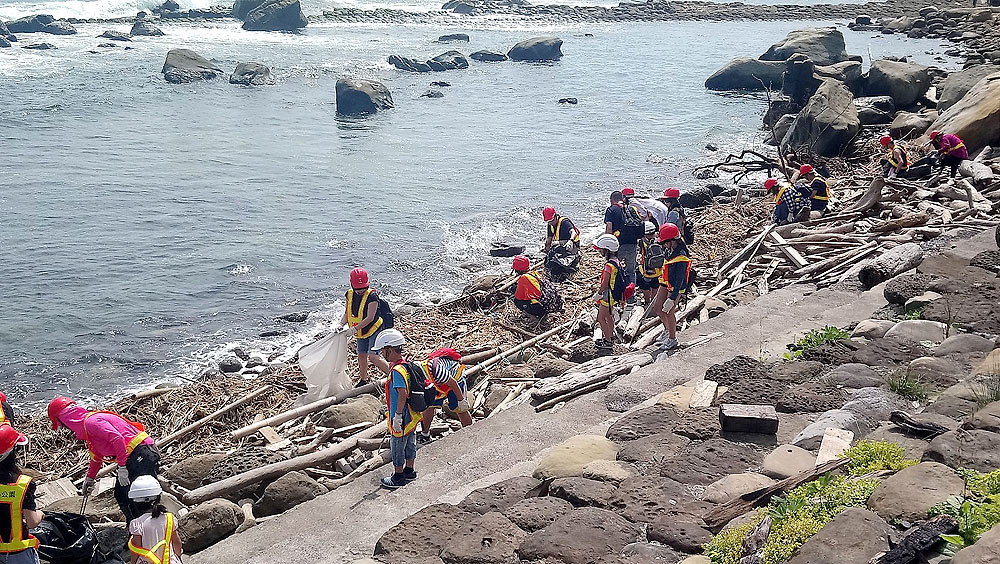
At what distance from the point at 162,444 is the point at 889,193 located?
44.8ft

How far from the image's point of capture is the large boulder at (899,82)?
2977 cm

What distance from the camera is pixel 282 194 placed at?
80.6 feet

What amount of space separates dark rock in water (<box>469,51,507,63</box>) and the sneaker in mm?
45466

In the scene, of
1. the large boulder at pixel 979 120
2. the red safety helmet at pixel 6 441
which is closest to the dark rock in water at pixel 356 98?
the large boulder at pixel 979 120

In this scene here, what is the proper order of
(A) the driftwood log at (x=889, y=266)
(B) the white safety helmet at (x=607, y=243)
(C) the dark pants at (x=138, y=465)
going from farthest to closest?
(A) the driftwood log at (x=889, y=266), (B) the white safety helmet at (x=607, y=243), (C) the dark pants at (x=138, y=465)

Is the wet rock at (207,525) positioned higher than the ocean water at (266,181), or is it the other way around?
the wet rock at (207,525)

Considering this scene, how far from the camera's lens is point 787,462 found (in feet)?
21.8

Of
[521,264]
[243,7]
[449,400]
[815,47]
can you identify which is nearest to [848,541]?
[449,400]

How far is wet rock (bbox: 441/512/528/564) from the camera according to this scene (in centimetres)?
621

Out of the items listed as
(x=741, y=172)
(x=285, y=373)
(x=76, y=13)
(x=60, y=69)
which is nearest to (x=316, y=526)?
(x=285, y=373)

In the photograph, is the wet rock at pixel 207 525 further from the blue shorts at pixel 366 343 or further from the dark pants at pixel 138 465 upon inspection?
the blue shorts at pixel 366 343

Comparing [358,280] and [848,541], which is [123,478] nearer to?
[358,280]

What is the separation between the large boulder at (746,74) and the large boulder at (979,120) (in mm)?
19660

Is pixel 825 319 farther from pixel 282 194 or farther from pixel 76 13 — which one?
pixel 76 13
